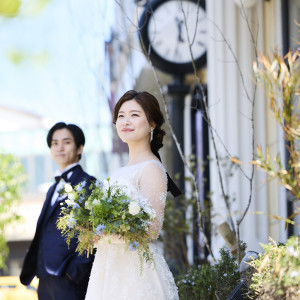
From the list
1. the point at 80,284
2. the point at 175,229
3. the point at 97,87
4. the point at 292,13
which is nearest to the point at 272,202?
the point at 175,229

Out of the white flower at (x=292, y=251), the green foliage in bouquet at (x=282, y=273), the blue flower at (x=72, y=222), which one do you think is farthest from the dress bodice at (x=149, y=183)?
the white flower at (x=292, y=251)

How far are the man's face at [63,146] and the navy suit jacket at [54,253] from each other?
0.09m

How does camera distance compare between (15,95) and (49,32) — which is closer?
(49,32)

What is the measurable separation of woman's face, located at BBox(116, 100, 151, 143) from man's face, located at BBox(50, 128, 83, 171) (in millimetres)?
993

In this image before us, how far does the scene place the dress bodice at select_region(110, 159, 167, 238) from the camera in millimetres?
2729

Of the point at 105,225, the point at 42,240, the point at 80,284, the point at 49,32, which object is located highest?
the point at 49,32

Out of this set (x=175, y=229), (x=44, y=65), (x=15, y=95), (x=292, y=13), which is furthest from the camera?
(x=15, y=95)

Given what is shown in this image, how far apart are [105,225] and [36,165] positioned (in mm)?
7865

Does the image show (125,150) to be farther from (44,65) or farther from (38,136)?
(38,136)

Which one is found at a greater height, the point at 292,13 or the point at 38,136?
the point at 292,13

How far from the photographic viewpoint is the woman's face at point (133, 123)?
293cm

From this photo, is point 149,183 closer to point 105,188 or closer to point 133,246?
point 105,188

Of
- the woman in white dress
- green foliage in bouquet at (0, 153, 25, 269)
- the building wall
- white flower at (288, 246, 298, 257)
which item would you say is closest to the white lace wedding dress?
the woman in white dress

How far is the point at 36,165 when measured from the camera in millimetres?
10188
